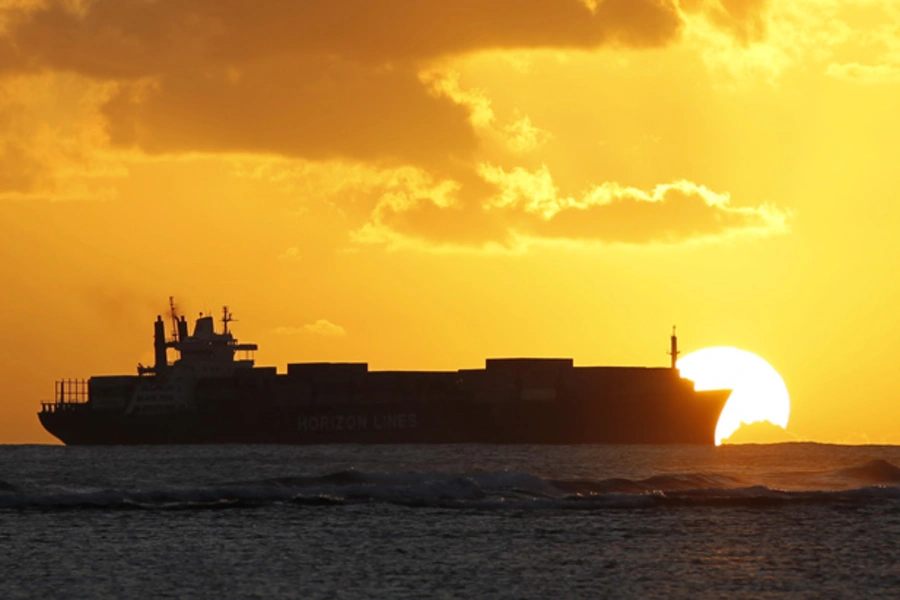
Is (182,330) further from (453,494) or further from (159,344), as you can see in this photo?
(453,494)

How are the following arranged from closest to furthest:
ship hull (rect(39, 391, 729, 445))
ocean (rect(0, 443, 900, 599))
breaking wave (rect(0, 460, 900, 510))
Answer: ocean (rect(0, 443, 900, 599))
breaking wave (rect(0, 460, 900, 510))
ship hull (rect(39, 391, 729, 445))

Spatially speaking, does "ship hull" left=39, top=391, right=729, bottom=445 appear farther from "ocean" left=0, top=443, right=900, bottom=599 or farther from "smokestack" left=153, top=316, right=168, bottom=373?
"ocean" left=0, top=443, right=900, bottom=599

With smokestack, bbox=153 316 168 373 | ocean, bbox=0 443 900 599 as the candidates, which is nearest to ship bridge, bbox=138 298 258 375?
smokestack, bbox=153 316 168 373

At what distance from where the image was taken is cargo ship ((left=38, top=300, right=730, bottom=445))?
136 m

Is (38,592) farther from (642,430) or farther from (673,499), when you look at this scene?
(642,430)

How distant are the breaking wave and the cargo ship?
2628 inches

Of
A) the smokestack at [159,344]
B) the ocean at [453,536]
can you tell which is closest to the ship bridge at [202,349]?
the smokestack at [159,344]

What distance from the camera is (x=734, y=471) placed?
83.8 meters

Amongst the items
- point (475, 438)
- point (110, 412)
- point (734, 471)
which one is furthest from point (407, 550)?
point (110, 412)

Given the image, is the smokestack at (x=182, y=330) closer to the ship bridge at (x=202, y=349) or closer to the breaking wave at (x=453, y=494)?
the ship bridge at (x=202, y=349)

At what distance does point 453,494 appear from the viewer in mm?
60625

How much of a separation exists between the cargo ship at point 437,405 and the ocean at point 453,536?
5671 cm

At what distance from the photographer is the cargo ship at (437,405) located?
136 meters

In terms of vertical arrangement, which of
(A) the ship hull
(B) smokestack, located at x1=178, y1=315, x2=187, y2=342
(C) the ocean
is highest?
(B) smokestack, located at x1=178, y1=315, x2=187, y2=342
